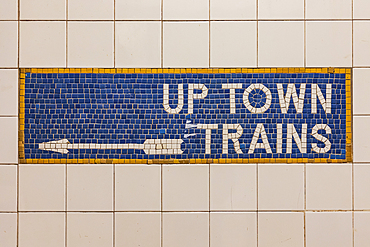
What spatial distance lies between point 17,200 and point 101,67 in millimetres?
855

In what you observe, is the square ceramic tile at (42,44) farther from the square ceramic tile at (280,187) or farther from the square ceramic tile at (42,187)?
the square ceramic tile at (280,187)

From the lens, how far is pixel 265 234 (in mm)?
3859

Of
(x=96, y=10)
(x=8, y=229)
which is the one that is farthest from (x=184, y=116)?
(x=8, y=229)

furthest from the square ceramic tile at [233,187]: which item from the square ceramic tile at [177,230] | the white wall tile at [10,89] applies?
the white wall tile at [10,89]

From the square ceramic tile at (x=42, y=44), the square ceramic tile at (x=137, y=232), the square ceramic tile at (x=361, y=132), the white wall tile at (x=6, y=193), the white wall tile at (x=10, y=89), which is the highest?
the square ceramic tile at (x=42, y=44)

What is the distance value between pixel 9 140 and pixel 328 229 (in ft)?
5.92

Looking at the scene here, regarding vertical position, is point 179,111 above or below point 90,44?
below

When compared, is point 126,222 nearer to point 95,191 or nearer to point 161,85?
point 95,191

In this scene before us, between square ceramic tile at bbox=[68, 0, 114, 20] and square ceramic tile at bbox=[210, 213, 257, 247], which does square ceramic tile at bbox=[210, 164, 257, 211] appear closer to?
square ceramic tile at bbox=[210, 213, 257, 247]

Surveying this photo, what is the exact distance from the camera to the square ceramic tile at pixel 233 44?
3850mm

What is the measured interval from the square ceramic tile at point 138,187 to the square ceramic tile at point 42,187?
12.2 inches

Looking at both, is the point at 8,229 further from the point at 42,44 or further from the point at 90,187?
the point at 42,44

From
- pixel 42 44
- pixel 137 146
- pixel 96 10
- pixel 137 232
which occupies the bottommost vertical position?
pixel 137 232

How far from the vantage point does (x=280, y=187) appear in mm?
3857
